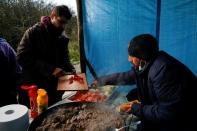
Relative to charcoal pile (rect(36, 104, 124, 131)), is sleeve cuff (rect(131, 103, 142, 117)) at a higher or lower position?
higher

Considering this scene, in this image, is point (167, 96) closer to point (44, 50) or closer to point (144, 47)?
point (144, 47)

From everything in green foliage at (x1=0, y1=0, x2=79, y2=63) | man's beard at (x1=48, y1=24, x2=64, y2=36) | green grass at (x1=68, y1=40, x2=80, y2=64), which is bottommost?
green grass at (x1=68, y1=40, x2=80, y2=64)

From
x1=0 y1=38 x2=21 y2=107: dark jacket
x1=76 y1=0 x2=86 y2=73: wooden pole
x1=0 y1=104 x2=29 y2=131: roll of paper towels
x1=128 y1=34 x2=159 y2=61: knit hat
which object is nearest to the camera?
x1=0 y1=104 x2=29 y2=131: roll of paper towels

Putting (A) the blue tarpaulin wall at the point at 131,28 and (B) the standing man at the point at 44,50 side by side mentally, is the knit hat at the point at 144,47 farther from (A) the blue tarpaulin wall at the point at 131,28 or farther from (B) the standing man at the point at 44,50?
(A) the blue tarpaulin wall at the point at 131,28

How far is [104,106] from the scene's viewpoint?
2410 millimetres

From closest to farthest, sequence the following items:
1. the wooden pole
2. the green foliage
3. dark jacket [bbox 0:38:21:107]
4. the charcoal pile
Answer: the charcoal pile < dark jacket [bbox 0:38:21:107] < the wooden pole < the green foliage

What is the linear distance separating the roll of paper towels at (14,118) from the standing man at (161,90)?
86cm

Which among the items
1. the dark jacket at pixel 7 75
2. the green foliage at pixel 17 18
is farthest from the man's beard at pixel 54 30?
the green foliage at pixel 17 18

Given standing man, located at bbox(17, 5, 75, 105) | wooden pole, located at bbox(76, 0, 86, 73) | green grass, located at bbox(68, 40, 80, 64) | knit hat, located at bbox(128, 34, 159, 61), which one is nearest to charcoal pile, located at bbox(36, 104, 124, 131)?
knit hat, located at bbox(128, 34, 159, 61)

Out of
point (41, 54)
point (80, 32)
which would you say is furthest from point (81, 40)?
point (41, 54)

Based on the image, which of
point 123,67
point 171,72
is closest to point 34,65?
point 123,67

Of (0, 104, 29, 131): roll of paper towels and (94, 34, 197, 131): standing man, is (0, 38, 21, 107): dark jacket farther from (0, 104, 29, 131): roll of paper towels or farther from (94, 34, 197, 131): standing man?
(94, 34, 197, 131): standing man

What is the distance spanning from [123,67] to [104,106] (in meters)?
1.75

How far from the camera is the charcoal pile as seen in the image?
200 centimetres
